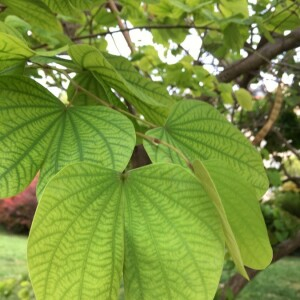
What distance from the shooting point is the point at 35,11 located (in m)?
0.53

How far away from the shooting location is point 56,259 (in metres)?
0.23

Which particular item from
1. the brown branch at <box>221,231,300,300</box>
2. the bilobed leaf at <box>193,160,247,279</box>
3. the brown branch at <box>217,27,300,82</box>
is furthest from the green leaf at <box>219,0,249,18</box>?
the brown branch at <box>221,231,300,300</box>

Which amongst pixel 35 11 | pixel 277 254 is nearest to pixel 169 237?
pixel 35 11

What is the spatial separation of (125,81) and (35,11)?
28 cm

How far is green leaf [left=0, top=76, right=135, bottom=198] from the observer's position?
0.27 meters

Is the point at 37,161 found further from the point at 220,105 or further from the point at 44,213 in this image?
the point at 220,105

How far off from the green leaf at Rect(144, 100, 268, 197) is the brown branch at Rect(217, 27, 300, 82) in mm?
388

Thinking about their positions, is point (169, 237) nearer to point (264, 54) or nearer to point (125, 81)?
point (125, 81)

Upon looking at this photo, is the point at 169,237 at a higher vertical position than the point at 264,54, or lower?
lower

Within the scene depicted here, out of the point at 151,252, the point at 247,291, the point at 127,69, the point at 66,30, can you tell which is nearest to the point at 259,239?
the point at 151,252

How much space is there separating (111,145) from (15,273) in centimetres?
242

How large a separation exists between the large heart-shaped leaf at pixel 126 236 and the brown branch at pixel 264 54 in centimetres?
50

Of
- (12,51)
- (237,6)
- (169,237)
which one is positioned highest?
(237,6)

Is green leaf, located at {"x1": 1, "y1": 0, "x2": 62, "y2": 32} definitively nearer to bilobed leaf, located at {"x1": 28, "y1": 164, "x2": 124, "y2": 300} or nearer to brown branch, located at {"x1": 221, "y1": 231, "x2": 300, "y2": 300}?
bilobed leaf, located at {"x1": 28, "y1": 164, "x2": 124, "y2": 300}
